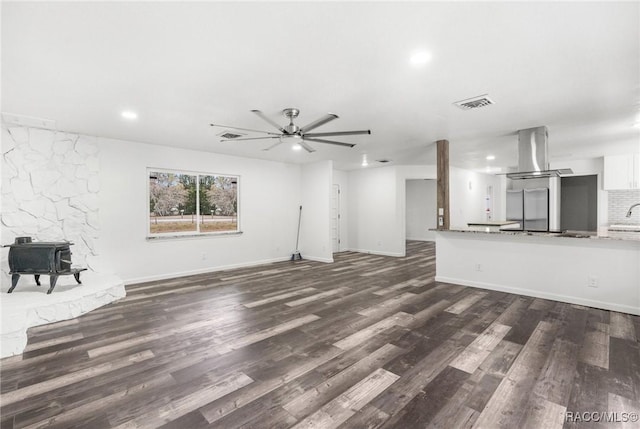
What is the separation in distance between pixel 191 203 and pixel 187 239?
0.73m

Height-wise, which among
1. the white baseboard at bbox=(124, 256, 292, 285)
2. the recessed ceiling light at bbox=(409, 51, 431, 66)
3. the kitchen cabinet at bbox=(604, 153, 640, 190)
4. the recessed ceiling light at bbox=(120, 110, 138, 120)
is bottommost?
the white baseboard at bbox=(124, 256, 292, 285)

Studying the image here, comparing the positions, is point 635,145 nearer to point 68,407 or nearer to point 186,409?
point 186,409

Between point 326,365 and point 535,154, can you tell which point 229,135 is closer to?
point 326,365

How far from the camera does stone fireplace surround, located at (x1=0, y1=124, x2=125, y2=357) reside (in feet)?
12.6

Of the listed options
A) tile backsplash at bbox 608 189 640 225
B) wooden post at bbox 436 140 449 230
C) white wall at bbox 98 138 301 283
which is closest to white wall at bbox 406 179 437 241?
tile backsplash at bbox 608 189 640 225

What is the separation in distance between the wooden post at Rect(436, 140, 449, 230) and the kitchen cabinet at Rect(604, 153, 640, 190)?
440 cm

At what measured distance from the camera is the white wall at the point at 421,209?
37.3 ft

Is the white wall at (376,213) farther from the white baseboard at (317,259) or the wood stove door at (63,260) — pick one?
the wood stove door at (63,260)

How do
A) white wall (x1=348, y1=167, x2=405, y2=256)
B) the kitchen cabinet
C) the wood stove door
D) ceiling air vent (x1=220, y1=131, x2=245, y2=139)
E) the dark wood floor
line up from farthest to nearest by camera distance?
1. white wall (x1=348, y1=167, x2=405, y2=256)
2. the kitchen cabinet
3. ceiling air vent (x1=220, y1=131, x2=245, y2=139)
4. the wood stove door
5. the dark wood floor

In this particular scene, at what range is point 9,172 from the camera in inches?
168

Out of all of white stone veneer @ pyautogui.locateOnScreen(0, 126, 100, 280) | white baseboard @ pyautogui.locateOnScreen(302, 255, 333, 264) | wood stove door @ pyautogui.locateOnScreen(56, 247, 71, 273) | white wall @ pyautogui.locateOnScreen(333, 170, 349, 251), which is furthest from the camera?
white wall @ pyautogui.locateOnScreen(333, 170, 349, 251)

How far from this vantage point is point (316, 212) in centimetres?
772

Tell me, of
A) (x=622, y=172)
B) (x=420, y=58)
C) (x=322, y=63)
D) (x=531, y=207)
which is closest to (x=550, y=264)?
(x=420, y=58)

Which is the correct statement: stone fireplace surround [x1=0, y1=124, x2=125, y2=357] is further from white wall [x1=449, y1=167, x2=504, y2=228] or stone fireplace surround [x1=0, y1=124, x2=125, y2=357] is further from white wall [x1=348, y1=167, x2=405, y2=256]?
white wall [x1=449, y1=167, x2=504, y2=228]
